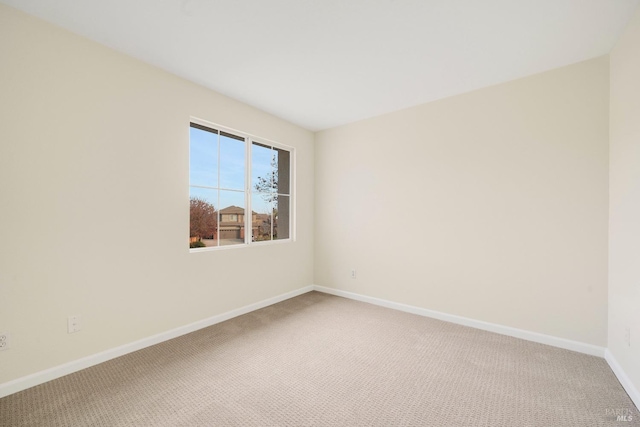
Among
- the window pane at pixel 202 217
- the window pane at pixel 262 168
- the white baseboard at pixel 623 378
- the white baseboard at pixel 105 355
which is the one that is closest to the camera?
the white baseboard at pixel 623 378

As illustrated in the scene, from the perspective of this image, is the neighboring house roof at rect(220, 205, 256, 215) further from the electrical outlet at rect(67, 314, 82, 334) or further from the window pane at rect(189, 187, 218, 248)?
the electrical outlet at rect(67, 314, 82, 334)

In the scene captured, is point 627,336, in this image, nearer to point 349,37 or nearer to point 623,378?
point 623,378

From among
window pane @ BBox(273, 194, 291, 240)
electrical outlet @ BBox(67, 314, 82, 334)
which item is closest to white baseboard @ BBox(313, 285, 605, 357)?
window pane @ BBox(273, 194, 291, 240)

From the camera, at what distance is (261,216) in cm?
364

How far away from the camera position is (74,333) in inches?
81.0

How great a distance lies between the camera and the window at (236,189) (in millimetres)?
2939

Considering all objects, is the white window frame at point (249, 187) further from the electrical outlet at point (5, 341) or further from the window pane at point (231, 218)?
the electrical outlet at point (5, 341)

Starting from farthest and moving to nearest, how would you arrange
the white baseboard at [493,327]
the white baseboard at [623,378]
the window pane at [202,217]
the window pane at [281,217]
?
the window pane at [281,217] → the window pane at [202,217] → the white baseboard at [493,327] → the white baseboard at [623,378]

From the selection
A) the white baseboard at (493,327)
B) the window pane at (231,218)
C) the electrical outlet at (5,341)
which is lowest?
the white baseboard at (493,327)

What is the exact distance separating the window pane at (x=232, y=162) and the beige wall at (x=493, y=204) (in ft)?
4.87

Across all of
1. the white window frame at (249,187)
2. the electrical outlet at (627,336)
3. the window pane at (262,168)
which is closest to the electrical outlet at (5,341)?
the white window frame at (249,187)

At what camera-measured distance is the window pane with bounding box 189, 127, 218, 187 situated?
2.89 metres

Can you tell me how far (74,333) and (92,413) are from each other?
0.72 m

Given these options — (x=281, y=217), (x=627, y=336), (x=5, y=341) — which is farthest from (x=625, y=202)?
(x=5, y=341)
